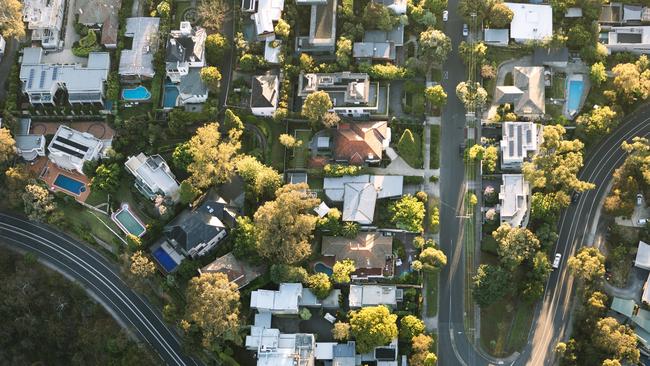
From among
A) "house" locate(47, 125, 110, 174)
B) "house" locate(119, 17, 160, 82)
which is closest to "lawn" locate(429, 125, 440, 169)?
"house" locate(119, 17, 160, 82)

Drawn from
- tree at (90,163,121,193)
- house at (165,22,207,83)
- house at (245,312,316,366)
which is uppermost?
house at (165,22,207,83)

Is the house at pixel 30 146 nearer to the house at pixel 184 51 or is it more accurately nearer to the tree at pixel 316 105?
the house at pixel 184 51

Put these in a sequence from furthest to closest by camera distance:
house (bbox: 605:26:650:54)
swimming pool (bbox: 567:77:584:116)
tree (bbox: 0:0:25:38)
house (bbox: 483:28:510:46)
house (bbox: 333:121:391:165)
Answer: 1. tree (bbox: 0:0:25:38)
2. house (bbox: 483:28:510:46)
3. house (bbox: 605:26:650:54)
4. swimming pool (bbox: 567:77:584:116)
5. house (bbox: 333:121:391:165)

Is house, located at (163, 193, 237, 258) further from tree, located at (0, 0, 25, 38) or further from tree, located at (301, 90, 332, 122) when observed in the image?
tree, located at (0, 0, 25, 38)

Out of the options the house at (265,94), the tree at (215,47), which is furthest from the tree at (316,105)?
the tree at (215,47)

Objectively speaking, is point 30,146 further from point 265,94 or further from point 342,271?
point 342,271

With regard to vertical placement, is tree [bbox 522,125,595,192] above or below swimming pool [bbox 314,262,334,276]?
above

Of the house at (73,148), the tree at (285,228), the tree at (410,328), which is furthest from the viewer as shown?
the house at (73,148)
